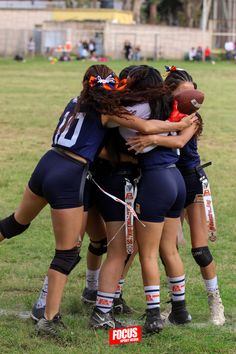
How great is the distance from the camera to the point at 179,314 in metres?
6.29

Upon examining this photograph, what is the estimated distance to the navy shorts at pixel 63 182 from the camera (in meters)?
5.75

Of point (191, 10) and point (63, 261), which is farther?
point (191, 10)

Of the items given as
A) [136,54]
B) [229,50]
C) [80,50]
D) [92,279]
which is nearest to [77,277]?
[92,279]

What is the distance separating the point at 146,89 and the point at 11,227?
5.10 feet

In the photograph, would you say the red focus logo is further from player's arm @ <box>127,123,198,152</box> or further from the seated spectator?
the seated spectator

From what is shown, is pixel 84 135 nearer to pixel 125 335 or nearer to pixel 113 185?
pixel 113 185

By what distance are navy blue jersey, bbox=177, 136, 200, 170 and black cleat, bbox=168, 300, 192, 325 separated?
107cm

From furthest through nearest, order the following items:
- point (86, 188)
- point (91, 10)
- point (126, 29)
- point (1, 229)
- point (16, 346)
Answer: point (91, 10), point (126, 29), point (1, 229), point (86, 188), point (16, 346)

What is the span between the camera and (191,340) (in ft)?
19.0

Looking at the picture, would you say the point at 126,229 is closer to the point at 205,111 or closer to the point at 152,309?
the point at 152,309

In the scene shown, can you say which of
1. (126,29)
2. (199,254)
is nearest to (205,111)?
(199,254)

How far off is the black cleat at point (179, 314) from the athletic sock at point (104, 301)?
0.56m

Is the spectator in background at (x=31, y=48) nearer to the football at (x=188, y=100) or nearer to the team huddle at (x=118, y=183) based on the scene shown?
the team huddle at (x=118, y=183)

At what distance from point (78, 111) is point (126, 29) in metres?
59.1
